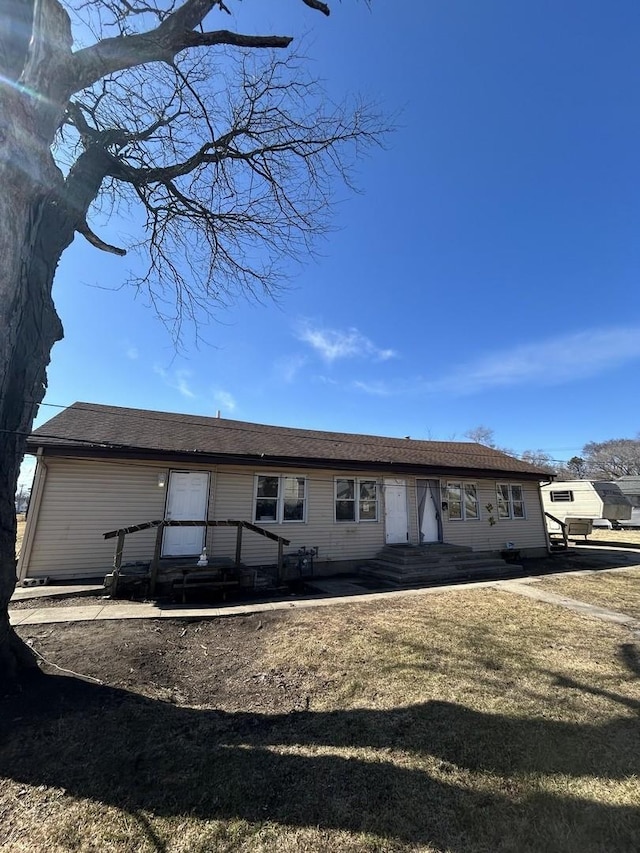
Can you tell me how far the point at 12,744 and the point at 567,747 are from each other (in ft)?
14.4

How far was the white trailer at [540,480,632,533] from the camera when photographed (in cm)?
2778

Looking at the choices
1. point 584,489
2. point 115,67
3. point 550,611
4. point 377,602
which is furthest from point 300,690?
point 584,489

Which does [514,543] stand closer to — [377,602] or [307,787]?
[377,602]

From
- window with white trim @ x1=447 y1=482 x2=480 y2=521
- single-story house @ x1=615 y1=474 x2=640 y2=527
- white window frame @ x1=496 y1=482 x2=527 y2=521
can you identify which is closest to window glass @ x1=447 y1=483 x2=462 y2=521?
window with white trim @ x1=447 y1=482 x2=480 y2=521

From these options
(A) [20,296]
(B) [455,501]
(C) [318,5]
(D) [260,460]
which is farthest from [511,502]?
(A) [20,296]

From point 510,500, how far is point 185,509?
12.2m

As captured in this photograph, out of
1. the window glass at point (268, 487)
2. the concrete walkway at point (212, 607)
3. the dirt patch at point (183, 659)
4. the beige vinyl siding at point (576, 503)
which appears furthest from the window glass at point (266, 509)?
the beige vinyl siding at point (576, 503)

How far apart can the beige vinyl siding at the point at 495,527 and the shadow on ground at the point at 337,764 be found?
34.9 feet

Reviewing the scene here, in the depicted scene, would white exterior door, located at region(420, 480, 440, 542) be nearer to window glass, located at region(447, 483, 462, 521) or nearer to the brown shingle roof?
window glass, located at region(447, 483, 462, 521)

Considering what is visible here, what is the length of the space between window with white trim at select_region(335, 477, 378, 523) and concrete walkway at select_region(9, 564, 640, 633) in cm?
283

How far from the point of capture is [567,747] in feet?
10.2

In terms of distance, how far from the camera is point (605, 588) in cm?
948

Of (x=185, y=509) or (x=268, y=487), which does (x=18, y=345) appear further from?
(x=268, y=487)

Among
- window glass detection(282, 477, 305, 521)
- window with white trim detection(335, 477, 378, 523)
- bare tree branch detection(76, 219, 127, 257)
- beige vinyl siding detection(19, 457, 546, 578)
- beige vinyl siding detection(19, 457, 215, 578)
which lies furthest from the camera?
window with white trim detection(335, 477, 378, 523)
